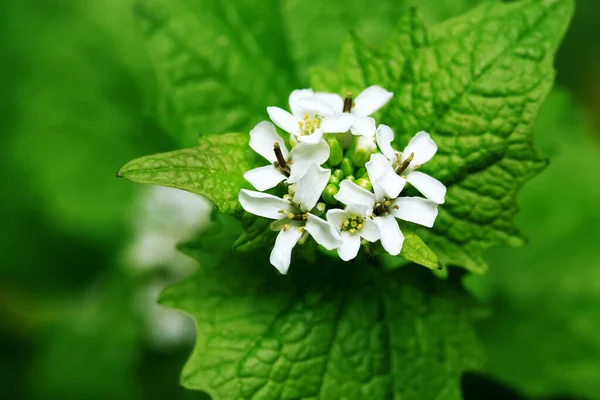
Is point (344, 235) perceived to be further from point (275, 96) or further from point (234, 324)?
point (275, 96)

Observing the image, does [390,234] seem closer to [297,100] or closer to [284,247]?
[284,247]

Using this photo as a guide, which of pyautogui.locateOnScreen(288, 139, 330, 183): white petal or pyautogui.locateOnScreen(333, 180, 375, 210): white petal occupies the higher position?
pyautogui.locateOnScreen(288, 139, 330, 183): white petal

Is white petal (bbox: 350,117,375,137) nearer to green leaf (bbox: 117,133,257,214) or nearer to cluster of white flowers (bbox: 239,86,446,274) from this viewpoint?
cluster of white flowers (bbox: 239,86,446,274)

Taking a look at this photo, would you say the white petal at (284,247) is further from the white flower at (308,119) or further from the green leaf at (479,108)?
the green leaf at (479,108)

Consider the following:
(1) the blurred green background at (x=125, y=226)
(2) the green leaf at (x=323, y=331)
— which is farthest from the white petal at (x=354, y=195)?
(1) the blurred green background at (x=125, y=226)

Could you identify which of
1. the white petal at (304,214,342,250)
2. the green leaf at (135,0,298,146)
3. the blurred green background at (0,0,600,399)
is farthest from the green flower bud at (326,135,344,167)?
the blurred green background at (0,0,600,399)

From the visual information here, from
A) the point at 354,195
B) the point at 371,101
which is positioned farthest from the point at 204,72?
the point at 354,195

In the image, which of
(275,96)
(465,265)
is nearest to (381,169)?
(465,265)
